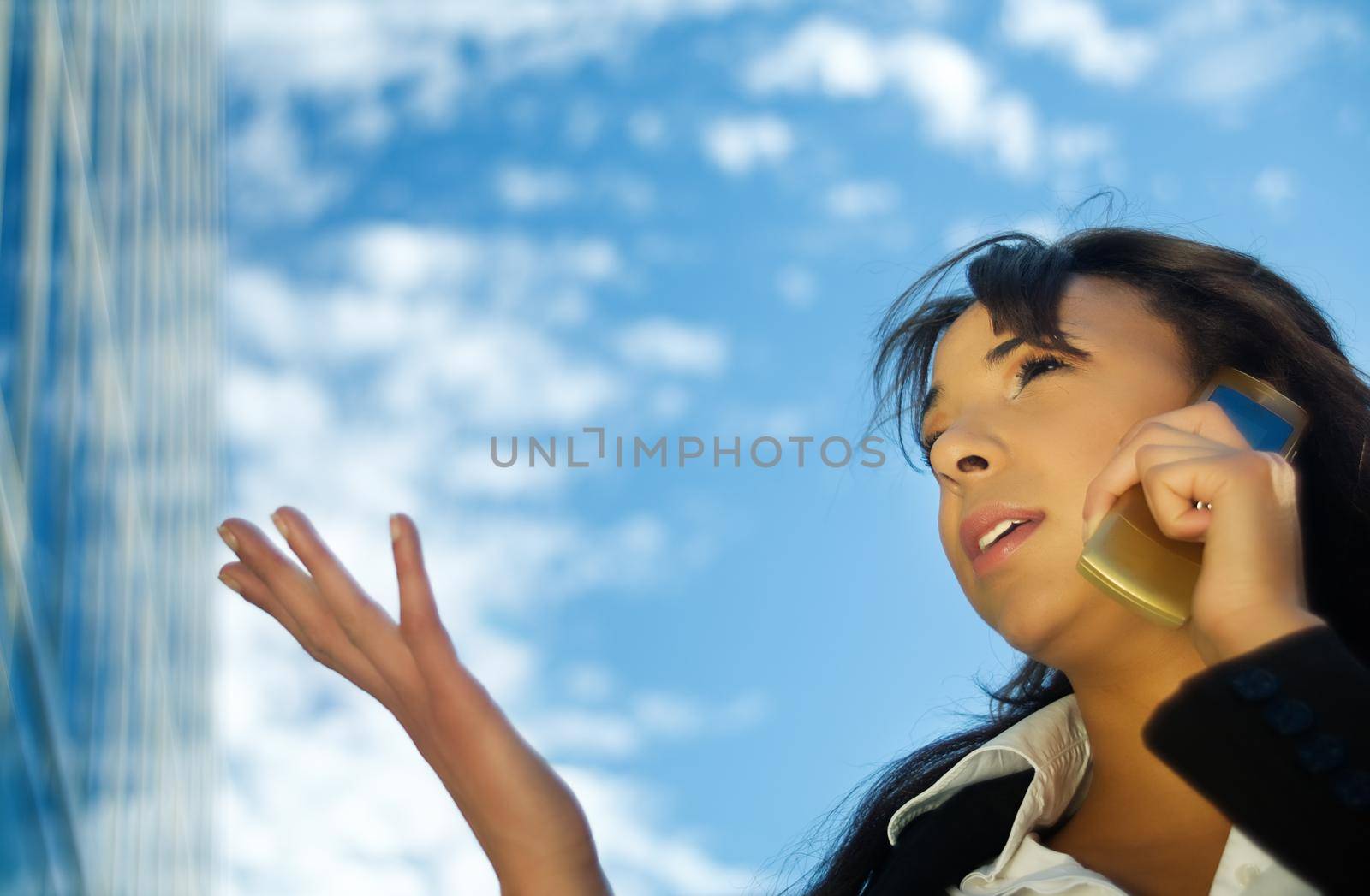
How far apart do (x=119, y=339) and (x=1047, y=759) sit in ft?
75.6

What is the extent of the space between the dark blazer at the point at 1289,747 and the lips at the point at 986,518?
73 cm

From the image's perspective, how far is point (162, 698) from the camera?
28.9 m

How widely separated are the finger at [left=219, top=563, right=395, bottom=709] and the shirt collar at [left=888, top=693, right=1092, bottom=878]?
127 centimetres

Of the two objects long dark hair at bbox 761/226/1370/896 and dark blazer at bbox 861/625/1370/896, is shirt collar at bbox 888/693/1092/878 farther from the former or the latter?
dark blazer at bbox 861/625/1370/896

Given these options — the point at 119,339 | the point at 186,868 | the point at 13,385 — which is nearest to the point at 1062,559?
the point at 13,385

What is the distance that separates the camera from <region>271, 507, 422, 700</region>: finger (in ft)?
7.54

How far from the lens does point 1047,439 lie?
2820 millimetres

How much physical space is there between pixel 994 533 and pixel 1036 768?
59cm

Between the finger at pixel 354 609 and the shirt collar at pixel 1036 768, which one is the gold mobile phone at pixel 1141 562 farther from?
the finger at pixel 354 609

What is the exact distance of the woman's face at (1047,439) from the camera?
274 centimetres

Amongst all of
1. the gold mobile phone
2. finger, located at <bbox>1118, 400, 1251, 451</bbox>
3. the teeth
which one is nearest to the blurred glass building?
the teeth

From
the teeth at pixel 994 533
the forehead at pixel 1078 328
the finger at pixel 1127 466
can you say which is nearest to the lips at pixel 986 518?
the teeth at pixel 994 533

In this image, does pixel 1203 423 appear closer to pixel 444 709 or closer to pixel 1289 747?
pixel 1289 747

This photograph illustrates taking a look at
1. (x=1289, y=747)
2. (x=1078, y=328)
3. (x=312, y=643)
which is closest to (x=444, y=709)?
(x=312, y=643)
